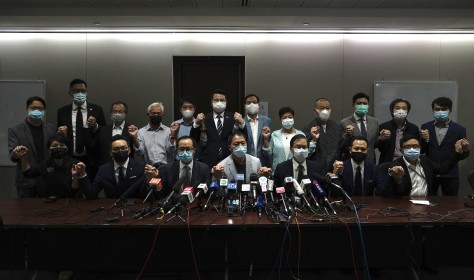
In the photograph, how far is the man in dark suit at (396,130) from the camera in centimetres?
396

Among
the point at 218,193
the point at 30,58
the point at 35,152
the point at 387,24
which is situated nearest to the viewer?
the point at 218,193

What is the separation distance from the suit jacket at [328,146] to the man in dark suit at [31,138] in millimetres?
2950

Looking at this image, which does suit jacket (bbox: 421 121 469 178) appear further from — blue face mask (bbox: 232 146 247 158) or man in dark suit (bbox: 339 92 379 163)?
blue face mask (bbox: 232 146 247 158)

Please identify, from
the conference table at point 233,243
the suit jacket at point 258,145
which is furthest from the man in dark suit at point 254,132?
the conference table at point 233,243

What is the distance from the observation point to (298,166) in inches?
135

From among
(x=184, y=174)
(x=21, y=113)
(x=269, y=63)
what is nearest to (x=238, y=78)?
(x=269, y=63)

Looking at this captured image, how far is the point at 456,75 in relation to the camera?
5.38 meters

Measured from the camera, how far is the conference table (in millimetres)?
2408

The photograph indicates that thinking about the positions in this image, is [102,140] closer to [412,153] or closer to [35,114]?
[35,114]

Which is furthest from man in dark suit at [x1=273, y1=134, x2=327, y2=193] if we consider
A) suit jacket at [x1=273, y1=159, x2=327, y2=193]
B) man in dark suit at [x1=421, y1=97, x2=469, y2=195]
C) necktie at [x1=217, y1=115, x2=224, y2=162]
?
man in dark suit at [x1=421, y1=97, x2=469, y2=195]

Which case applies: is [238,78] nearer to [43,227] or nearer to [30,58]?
[30,58]

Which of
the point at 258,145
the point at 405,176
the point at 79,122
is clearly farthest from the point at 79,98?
the point at 405,176

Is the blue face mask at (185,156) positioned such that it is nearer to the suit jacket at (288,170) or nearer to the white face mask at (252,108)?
the suit jacket at (288,170)

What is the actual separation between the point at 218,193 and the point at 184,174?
0.45 metres
